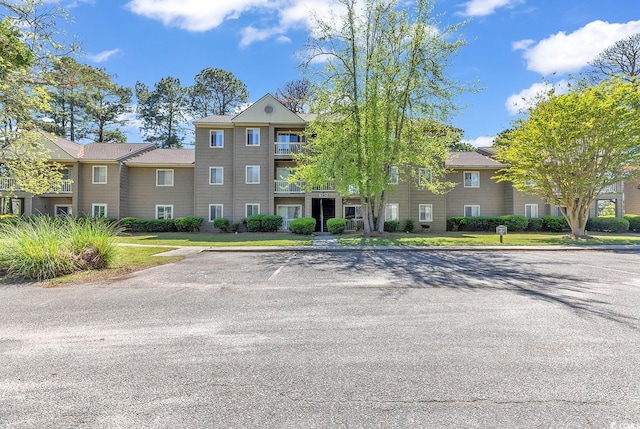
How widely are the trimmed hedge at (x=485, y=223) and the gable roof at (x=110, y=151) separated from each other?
86.8 ft

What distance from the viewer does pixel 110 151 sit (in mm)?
27016

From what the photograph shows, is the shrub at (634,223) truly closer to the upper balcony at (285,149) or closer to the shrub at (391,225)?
the shrub at (391,225)

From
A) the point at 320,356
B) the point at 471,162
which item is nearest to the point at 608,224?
the point at 471,162

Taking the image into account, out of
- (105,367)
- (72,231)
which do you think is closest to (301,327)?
(105,367)

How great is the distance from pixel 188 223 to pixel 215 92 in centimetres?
2535

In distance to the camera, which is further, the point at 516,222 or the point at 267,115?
the point at 516,222

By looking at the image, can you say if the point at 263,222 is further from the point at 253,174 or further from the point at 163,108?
the point at 163,108

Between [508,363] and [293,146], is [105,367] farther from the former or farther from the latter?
[293,146]

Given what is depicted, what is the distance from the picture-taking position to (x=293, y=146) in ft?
82.5

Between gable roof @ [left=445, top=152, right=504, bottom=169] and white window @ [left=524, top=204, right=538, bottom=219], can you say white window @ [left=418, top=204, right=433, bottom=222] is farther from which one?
white window @ [left=524, top=204, right=538, bottom=219]

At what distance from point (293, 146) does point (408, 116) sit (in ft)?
29.1

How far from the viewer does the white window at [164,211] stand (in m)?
26.5

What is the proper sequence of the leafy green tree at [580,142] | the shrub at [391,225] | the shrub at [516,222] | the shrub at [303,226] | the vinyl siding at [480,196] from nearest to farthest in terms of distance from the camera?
1. the leafy green tree at [580,142]
2. the shrub at [303,226]
3. the shrub at [391,225]
4. the shrub at [516,222]
5. the vinyl siding at [480,196]

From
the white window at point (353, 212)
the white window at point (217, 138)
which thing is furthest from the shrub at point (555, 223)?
the white window at point (217, 138)
